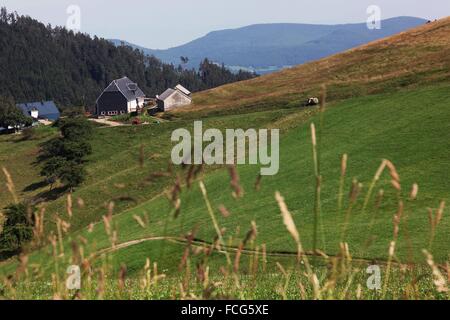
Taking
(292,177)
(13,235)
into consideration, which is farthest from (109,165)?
(292,177)

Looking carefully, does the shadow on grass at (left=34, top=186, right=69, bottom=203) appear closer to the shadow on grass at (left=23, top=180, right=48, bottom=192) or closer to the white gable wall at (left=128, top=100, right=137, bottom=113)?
Answer: the shadow on grass at (left=23, top=180, right=48, bottom=192)

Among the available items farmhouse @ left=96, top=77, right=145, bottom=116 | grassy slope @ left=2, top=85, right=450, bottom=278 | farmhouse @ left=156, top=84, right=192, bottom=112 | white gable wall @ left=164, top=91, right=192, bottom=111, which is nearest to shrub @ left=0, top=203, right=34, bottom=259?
grassy slope @ left=2, top=85, right=450, bottom=278

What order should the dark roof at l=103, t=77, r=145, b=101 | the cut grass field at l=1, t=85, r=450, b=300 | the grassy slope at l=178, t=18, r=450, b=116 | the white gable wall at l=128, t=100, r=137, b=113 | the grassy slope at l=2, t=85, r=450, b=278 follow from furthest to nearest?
the dark roof at l=103, t=77, r=145, b=101 → the white gable wall at l=128, t=100, r=137, b=113 → the grassy slope at l=178, t=18, r=450, b=116 → the grassy slope at l=2, t=85, r=450, b=278 → the cut grass field at l=1, t=85, r=450, b=300

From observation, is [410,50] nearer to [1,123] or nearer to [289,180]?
[289,180]

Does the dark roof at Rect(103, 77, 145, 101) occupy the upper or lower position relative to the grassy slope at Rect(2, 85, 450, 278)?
upper

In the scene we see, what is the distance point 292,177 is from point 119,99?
107 meters

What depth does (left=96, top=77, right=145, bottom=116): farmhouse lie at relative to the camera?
13375 centimetres

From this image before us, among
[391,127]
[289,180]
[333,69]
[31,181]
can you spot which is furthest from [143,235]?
[333,69]

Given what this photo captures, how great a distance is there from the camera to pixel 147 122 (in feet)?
307

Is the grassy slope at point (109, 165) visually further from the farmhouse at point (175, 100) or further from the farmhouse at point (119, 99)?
the farmhouse at point (119, 99)

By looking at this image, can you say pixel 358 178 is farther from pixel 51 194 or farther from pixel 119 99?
pixel 119 99

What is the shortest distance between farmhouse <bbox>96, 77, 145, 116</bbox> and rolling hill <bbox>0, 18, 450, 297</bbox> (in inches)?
1231

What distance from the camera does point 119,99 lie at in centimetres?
14162

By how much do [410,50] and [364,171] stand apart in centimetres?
5940
